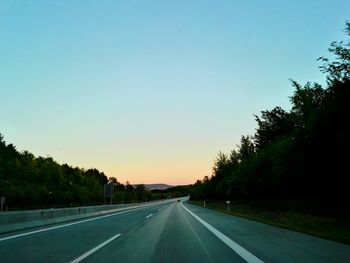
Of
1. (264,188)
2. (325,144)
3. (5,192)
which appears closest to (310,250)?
(325,144)

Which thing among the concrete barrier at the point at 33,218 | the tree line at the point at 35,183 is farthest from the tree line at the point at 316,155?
the tree line at the point at 35,183

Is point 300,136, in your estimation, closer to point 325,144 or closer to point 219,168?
point 325,144

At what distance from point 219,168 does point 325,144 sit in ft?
306

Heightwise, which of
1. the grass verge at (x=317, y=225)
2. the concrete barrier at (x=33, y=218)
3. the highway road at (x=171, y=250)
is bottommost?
the highway road at (x=171, y=250)

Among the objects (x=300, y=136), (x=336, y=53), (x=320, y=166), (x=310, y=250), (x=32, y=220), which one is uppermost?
(x=336, y=53)

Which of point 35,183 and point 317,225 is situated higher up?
point 35,183

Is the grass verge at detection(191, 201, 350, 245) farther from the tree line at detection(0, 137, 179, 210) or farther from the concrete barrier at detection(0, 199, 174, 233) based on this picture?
the tree line at detection(0, 137, 179, 210)

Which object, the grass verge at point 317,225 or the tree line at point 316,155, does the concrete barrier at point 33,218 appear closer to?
the grass verge at point 317,225

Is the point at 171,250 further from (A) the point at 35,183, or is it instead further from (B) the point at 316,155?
(A) the point at 35,183

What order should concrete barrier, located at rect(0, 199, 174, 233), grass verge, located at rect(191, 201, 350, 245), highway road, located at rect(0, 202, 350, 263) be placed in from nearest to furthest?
1. highway road, located at rect(0, 202, 350, 263)
2. grass verge, located at rect(191, 201, 350, 245)
3. concrete barrier, located at rect(0, 199, 174, 233)

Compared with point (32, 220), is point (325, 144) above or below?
above

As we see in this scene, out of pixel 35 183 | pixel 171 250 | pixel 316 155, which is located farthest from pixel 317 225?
pixel 35 183

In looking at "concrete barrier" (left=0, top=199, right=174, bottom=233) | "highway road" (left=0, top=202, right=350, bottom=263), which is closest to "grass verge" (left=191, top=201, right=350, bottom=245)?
"highway road" (left=0, top=202, right=350, bottom=263)

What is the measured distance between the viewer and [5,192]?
8056 centimetres
